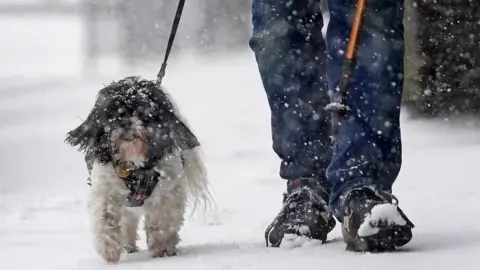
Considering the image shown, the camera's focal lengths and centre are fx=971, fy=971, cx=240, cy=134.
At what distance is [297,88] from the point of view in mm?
3471

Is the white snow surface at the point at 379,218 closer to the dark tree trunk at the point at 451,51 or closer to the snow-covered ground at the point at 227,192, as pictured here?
the snow-covered ground at the point at 227,192

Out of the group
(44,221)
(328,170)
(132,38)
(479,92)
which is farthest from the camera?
(132,38)

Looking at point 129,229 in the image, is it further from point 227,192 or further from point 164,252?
point 227,192

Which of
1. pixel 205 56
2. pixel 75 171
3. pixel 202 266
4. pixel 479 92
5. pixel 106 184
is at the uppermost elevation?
pixel 205 56

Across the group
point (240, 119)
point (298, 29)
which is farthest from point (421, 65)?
point (298, 29)

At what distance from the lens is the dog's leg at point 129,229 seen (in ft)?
12.2

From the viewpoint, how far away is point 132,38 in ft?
63.7

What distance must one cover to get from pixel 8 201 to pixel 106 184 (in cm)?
326

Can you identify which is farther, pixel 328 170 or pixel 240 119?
pixel 240 119

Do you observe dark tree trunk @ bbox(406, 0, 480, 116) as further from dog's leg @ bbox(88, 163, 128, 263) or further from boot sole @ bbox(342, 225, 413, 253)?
boot sole @ bbox(342, 225, 413, 253)

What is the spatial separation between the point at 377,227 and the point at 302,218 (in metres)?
0.45

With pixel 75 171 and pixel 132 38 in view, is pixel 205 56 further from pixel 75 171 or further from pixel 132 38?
pixel 75 171

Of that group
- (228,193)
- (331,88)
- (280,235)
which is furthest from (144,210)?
(228,193)

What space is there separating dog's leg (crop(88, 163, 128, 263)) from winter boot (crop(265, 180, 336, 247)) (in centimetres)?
58
